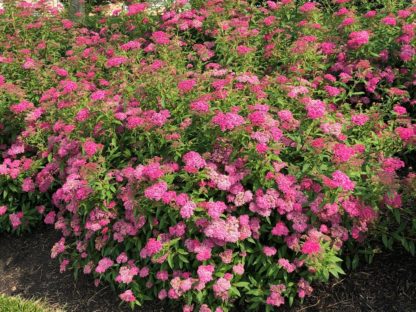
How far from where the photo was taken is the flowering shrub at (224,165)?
325 centimetres

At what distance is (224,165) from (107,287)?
5.12 feet

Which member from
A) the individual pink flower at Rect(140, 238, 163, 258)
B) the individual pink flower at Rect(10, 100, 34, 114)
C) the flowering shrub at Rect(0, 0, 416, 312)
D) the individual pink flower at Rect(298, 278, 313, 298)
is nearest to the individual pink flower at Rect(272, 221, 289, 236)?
the flowering shrub at Rect(0, 0, 416, 312)

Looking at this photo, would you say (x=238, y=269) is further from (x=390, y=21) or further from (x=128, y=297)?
(x=390, y=21)

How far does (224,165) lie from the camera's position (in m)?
3.47

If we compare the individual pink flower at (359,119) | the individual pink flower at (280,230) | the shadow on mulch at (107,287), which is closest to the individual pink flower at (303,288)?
the shadow on mulch at (107,287)

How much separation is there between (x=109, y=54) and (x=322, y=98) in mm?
2455

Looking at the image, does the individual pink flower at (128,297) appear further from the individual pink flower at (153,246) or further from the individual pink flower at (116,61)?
the individual pink flower at (116,61)

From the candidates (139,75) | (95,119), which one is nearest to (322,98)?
(139,75)

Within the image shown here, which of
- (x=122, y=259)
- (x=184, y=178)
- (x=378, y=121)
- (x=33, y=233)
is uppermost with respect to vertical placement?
(x=378, y=121)

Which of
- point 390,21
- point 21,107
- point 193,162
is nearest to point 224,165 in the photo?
point 193,162

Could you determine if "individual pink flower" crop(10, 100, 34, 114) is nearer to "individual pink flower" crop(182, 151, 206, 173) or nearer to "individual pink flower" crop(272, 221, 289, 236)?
"individual pink flower" crop(182, 151, 206, 173)

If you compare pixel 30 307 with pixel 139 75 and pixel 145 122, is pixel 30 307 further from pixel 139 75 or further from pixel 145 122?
pixel 139 75

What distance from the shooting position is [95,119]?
12.9ft

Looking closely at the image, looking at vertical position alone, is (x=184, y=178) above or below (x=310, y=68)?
below
